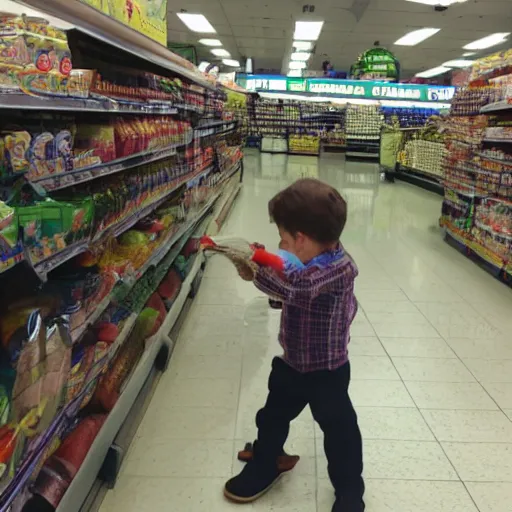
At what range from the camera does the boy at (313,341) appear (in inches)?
56.2

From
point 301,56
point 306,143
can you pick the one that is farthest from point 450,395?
point 301,56

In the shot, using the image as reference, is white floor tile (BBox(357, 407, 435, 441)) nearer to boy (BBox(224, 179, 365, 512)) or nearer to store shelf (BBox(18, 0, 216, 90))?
boy (BBox(224, 179, 365, 512))

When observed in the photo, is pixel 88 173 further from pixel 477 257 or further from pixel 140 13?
pixel 477 257

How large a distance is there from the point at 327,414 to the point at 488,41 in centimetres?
1593

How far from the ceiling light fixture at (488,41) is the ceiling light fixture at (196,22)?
7704 millimetres

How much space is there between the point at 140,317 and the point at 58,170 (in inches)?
50.1

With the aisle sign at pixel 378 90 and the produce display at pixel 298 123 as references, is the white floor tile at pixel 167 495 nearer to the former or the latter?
the aisle sign at pixel 378 90

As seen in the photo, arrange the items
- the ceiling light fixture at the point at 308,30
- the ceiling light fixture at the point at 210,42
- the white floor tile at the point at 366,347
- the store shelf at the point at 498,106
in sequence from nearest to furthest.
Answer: the white floor tile at the point at 366,347 → the store shelf at the point at 498,106 → the ceiling light fixture at the point at 308,30 → the ceiling light fixture at the point at 210,42

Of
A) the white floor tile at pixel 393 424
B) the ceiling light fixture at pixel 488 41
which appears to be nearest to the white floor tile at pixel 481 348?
the white floor tile at pixel 393 424

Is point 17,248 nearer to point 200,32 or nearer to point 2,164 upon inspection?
point 2,164

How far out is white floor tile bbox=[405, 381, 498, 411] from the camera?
248 cm

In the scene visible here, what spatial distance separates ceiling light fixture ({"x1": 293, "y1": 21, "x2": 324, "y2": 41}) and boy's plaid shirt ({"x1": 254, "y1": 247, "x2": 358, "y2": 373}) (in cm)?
1279

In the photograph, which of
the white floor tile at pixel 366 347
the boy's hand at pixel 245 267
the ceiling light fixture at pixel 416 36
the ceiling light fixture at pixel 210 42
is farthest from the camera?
the ceiling light fixture at pixel 210 42

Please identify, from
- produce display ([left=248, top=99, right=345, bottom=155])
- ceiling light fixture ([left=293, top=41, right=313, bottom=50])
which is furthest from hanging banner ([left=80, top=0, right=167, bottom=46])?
produce display ([left=248, top=99, right=345, bottom=155])
